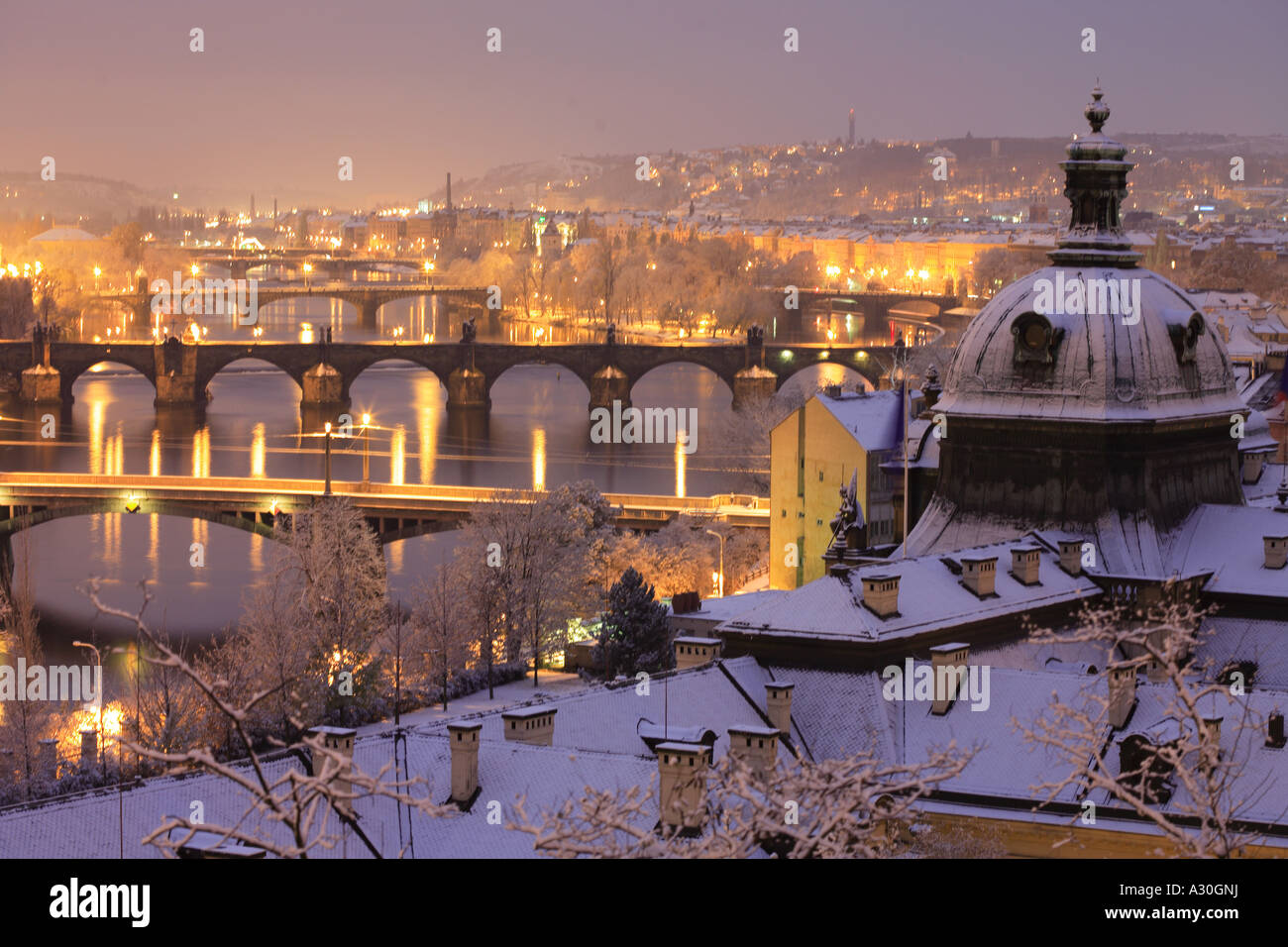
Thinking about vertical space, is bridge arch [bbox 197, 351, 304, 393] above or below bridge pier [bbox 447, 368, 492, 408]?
above

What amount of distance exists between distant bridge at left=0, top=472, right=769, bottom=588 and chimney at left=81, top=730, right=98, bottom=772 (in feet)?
65.5

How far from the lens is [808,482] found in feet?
141

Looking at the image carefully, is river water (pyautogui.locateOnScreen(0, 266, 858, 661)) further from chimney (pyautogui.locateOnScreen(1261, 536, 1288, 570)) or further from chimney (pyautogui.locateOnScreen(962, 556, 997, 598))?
chimney (pyautogui.locateOnScreen(1261, 536, 1288, 570))

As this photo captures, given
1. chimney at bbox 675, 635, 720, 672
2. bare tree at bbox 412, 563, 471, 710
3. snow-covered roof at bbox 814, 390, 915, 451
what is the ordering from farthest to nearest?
snow-covered roof at bbox 814, 390, 915, 451, bare tree at bbox 412, 563, 471, 710, chimney at bbox 675, 635, 720, 672

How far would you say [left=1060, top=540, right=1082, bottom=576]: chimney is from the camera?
95.7ft

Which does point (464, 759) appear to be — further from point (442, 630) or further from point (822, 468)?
point (822, 468)

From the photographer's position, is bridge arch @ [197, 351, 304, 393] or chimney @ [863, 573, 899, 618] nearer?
chimney @ [863, 573, 899, 618]

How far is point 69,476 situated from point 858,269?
133256 millimetres

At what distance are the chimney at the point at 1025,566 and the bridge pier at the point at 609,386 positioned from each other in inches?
2526

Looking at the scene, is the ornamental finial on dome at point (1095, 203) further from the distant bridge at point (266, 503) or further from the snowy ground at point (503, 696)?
the distant bridge at point (266, 503)

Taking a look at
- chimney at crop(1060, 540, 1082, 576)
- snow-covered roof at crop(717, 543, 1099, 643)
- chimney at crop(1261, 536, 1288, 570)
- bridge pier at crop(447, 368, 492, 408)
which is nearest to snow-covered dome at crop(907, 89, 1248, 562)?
chimney at crop(1060, 540, 1082, 576)

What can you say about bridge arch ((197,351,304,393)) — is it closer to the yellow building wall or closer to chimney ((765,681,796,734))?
the yellow building wall

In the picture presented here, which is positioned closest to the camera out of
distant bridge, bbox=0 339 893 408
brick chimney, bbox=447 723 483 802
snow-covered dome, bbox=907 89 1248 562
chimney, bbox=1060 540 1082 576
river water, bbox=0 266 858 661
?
brick chimney, bbox=447 723 483 802

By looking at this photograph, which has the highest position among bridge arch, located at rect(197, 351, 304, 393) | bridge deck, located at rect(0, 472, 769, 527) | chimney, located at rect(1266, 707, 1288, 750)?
bridge arch, located at rect(197, 351, 304, 393)
